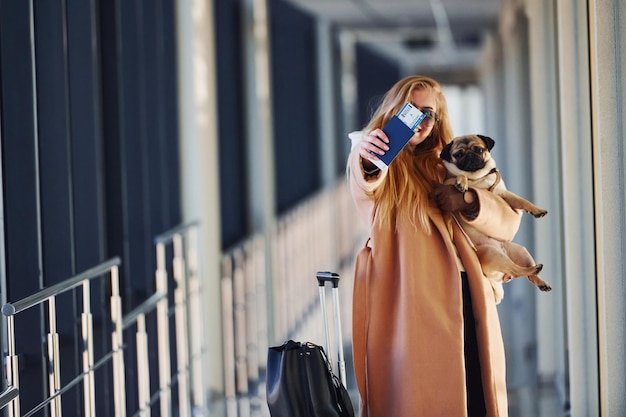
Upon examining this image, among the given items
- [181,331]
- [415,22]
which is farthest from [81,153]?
[415,22]

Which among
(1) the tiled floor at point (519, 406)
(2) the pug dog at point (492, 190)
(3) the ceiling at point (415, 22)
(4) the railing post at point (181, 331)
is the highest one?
(3) the ceiling at point (415, 22)

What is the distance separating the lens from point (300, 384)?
8.73 feet

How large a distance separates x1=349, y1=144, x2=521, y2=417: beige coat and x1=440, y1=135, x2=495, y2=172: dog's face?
0.27ft

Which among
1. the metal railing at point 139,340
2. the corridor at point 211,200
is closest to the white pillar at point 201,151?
the corridor at point 211,200

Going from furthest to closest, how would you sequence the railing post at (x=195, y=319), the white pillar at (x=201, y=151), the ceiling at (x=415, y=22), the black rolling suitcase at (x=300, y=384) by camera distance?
1. the ceiling at (x=415, y=22)
2. the white pillar at (x=201, y=151)
3. the railing post at (x=195, y=319)
4. the black rolling suitcase at (x=300, y=384)

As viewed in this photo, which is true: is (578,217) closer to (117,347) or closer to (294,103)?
(117,347)

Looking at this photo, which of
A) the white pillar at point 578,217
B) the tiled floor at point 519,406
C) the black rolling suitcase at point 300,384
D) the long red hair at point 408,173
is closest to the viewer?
the black rolling suitcase at point 300,384

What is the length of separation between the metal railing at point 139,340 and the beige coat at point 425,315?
81 cm

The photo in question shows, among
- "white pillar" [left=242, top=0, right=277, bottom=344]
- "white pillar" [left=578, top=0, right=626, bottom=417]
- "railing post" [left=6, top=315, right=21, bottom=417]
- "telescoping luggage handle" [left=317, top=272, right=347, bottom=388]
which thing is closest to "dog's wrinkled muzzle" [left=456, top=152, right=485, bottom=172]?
"telescoping luggage handle" [left=317, top=272, right=347, bottom=388]

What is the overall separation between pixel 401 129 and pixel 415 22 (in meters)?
6.34

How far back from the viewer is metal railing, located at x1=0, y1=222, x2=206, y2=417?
8.29ft

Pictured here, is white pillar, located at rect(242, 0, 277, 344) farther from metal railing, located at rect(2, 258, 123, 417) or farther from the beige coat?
the beige coat

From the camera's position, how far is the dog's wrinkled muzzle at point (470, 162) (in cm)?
271

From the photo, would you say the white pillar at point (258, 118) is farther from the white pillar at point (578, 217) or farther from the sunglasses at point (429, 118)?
the sunglasses at point (429, 118)
